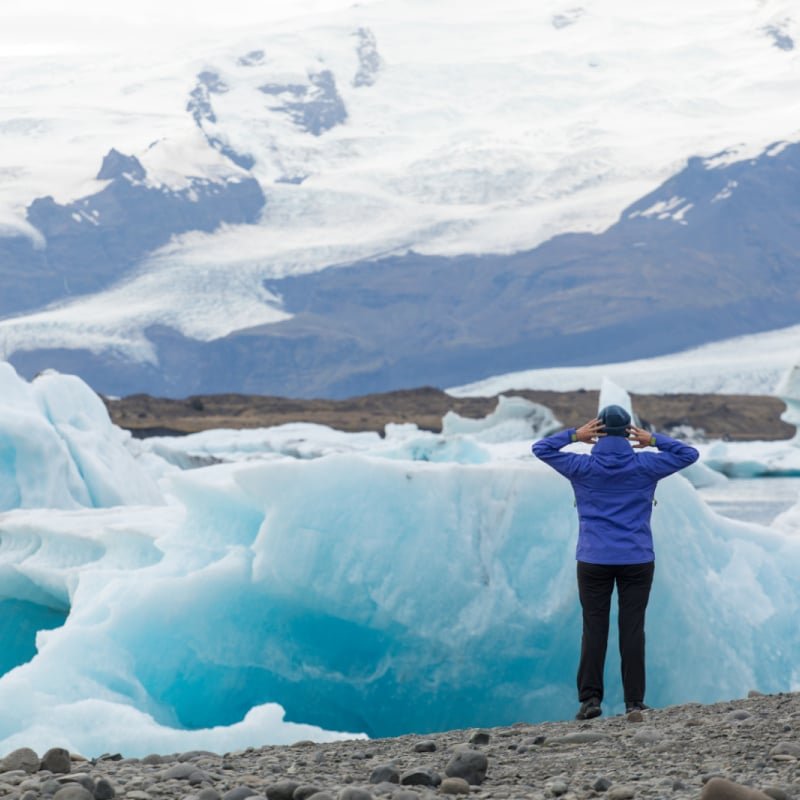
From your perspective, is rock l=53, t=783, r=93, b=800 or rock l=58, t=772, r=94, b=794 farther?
rock l=58, t=772, r=94, b=794

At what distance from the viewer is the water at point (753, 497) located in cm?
2461

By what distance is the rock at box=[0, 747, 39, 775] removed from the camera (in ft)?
14.7

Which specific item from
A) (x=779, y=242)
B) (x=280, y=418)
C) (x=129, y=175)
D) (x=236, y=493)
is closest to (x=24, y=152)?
(x=129, y=175)

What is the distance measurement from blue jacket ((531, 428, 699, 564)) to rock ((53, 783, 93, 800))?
2.55m

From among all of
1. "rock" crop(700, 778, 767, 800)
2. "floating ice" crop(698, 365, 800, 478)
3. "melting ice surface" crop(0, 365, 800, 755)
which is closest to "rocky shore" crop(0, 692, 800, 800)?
"rock" crop(700, 778, 767, 800)

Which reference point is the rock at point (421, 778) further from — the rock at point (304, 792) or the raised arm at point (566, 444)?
the raised arm at point (566, 444)

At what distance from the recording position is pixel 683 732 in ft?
15.4

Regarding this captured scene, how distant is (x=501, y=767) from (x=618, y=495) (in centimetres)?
171

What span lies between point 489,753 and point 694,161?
13658 centimetres

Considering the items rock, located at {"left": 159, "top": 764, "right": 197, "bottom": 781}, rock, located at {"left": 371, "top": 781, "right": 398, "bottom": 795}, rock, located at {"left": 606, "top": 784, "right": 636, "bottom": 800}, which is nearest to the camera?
rock, located at {"left": 606, "top": 784, "right": 636, "bottom": 800}

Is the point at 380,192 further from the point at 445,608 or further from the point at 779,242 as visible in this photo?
the point at 445,608

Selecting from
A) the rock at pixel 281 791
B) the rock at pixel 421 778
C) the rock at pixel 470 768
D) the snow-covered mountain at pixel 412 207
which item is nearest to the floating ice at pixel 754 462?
the rock at pixel 470 768

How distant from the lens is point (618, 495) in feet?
18.8

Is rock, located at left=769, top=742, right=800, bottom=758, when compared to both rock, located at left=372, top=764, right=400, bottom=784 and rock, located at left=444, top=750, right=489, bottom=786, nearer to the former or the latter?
rock, located at left=444, top=750, right=489, bottom=786
